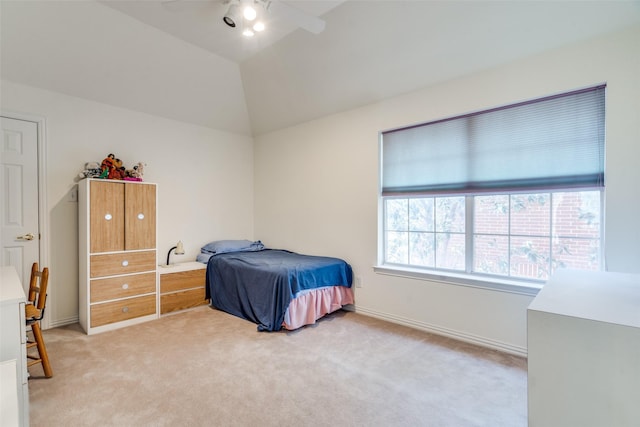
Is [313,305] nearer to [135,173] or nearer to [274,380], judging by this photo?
[274,380]

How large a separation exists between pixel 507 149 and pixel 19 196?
4.62 meters

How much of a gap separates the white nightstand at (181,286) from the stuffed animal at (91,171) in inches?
48.6

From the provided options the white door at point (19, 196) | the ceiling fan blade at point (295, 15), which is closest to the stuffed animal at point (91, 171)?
the white door at point (19, 196)

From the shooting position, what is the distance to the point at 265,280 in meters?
3.11

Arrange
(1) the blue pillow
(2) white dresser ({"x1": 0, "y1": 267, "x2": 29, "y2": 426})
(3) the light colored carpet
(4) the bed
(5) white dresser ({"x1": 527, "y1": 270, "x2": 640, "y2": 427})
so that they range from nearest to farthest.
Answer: (5) white dresser ({"x1": 527, "y1": 270, "x2": 640, "y2": 427}) < (2) white dresser ({"x1": 0, "y1": 267, "x2": 29, "y2": 426}) < (3) the light colored carpet < (4) the bed < (1) the blue pillow

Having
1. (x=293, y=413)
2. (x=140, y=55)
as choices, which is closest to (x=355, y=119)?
(x=140, y=55)

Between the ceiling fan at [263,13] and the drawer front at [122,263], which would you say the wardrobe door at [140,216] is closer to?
the drawer front at [122,263]

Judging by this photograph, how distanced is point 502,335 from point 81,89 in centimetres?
478

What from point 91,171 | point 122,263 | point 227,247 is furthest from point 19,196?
point 227,247

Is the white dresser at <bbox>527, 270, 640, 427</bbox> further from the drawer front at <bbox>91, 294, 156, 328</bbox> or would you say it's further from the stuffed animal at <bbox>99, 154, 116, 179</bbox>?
the stuffed animal at <bbox>99, 154, 116, 179</bbox>

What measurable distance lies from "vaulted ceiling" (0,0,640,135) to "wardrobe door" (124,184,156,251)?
114cm

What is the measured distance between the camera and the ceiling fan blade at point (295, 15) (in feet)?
6.66

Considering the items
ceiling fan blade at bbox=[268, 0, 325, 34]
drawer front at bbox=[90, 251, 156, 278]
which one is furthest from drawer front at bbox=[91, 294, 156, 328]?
ceiling fan blade at bbox=[268, 0, 325, 34]

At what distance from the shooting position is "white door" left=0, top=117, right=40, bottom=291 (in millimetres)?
2877
